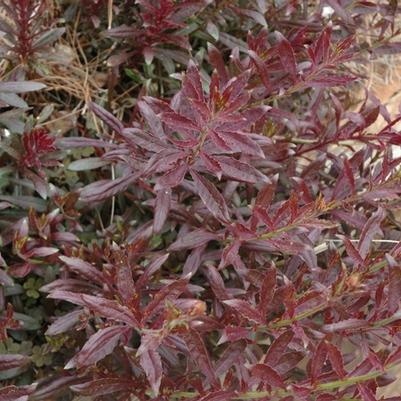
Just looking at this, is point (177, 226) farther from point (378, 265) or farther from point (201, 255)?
point (378, 265)

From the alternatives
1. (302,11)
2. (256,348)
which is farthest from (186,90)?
(302,11)

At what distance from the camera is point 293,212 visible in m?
1.58

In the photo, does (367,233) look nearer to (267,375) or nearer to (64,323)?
(267,375)

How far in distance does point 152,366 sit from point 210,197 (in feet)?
1.46

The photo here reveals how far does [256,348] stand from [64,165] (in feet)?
2.46

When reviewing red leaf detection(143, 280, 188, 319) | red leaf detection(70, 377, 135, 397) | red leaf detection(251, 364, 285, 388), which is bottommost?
red leaf detection(70, 377, 135, 397)

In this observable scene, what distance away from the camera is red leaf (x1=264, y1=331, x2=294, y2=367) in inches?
61.0

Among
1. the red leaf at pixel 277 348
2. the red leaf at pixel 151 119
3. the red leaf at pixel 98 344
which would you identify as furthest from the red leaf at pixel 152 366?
the red leaf at pixel 151 119

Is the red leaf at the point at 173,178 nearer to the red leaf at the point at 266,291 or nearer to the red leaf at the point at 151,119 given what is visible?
the red leaf at the point at 151,119

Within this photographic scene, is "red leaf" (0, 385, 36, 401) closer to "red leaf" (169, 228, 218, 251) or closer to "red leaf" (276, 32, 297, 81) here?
"red leaf" (169, 228, 218, 251)

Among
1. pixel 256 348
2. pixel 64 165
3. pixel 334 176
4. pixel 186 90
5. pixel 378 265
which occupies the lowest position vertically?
pixel 256 348

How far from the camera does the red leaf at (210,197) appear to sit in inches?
67.0

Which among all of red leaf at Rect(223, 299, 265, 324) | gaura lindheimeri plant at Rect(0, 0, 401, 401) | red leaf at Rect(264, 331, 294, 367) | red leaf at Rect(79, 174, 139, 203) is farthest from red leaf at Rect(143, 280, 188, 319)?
red leaf at Rect(79, 174, 139, 203)

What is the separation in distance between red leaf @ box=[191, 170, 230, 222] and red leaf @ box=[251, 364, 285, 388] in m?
0.38
